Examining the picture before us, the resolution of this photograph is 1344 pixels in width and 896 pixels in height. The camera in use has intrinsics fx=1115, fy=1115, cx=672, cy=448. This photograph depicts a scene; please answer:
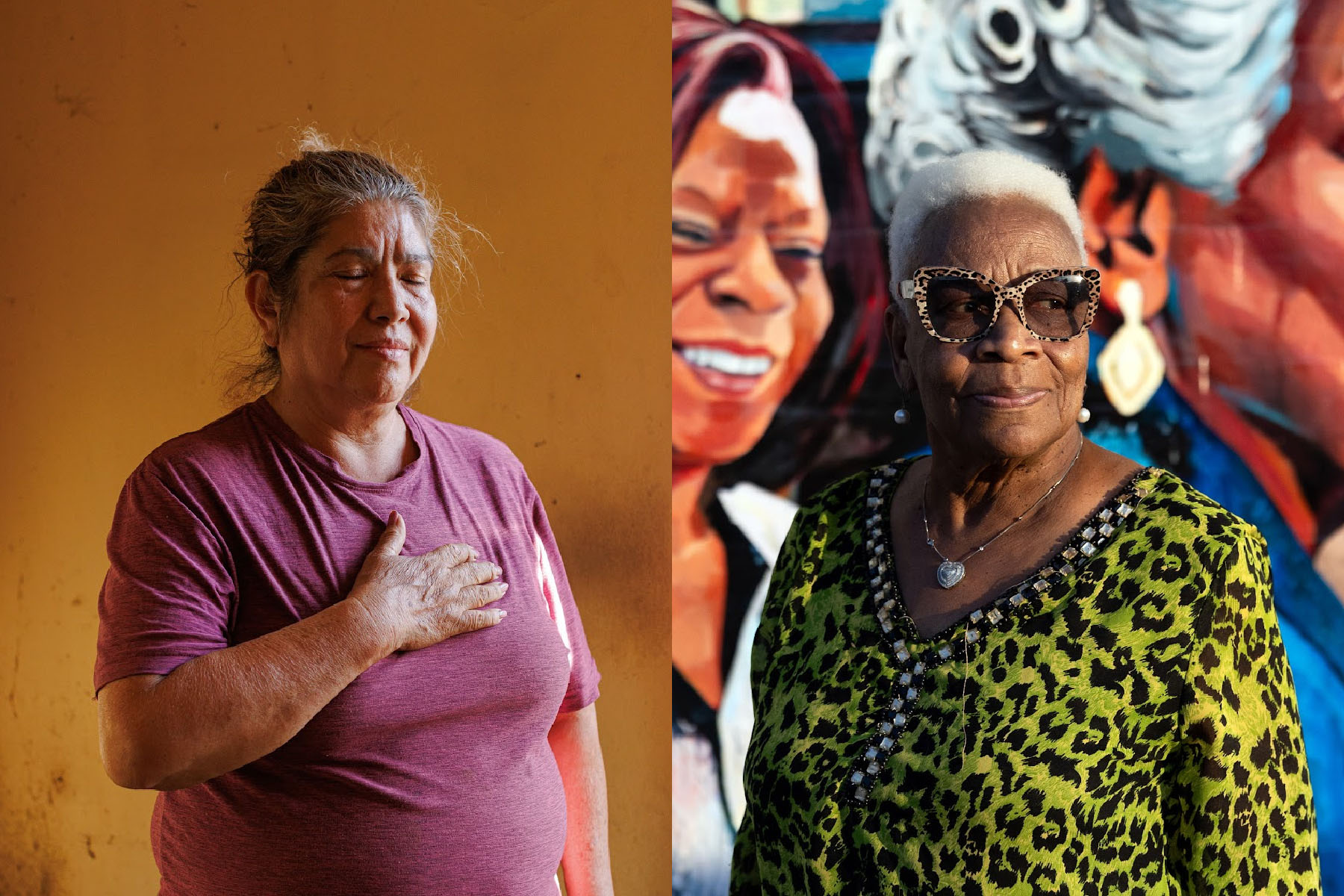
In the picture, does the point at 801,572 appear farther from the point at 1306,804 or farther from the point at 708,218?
the point at 708,218

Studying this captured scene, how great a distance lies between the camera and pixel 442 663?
1.67 m

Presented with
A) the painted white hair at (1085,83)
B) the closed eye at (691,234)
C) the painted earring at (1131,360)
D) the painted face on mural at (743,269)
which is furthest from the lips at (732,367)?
the painted earring at (1131,360)

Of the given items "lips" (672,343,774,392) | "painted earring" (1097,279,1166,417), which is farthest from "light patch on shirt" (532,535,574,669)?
"painted earring" (1097,279,1166,417)

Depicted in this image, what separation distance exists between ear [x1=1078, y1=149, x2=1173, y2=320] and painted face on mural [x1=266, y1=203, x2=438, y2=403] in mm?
1733

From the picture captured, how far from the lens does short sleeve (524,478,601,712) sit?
1.98 meters

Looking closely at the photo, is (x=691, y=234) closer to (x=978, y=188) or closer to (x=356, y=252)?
(x=356, y=252)

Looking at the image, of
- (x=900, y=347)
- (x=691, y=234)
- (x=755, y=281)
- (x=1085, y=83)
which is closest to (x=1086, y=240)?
(x=1085, y=83)

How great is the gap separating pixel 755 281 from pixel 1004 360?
1590 millimetres

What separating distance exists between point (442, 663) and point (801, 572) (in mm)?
554

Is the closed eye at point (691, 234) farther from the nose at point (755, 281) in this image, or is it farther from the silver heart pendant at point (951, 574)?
the silver heart pendant at point (951, 574)

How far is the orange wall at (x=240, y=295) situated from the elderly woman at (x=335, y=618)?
104 centimetres

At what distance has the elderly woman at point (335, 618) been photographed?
59.1 inches

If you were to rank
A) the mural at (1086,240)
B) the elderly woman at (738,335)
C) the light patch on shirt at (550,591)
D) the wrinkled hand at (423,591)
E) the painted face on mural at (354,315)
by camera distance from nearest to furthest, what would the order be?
the wrinkled hand at (423,591), the painted face on mural at (354,315), the light patch on shirt at (550,591), the mural at (1086,240), the elderly woman at (738,335)

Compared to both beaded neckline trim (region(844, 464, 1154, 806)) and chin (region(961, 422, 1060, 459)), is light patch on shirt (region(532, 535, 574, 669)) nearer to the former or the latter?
beaded neckline trim (region(844, 464, 1154, 806))
